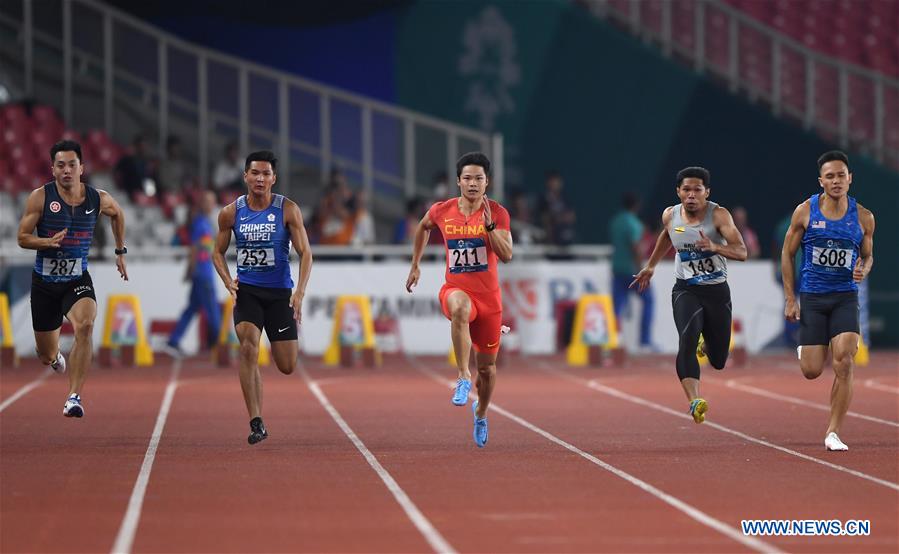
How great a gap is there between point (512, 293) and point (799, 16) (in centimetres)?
1011

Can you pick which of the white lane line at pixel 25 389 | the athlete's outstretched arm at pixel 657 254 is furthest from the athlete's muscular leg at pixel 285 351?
the white lane line at pixel 25 389

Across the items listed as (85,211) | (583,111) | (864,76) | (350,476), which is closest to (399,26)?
(583,111)

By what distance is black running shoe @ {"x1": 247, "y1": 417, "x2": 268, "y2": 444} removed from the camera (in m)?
12.1

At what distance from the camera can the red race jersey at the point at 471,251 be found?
1216cm

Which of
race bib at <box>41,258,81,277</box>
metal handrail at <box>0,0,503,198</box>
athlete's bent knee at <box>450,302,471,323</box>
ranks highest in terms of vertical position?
metal handrail at <box>0,0,503,198</box>

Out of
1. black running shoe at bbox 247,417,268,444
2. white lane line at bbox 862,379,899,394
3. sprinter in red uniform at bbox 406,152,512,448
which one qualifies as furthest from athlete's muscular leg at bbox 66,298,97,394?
white lane line at bbox 862,379,899,394

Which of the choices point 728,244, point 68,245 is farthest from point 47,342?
point 728,244

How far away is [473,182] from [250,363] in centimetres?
218

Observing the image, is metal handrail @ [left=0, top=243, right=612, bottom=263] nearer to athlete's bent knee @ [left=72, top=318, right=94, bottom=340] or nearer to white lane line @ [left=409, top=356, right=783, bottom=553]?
white lane line @ [left=409, top=356, right=783, bottom=553]

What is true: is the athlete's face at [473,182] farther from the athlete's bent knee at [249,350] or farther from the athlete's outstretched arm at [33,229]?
the athlete's outstretched arm at [33,229]

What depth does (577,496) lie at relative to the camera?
955cm

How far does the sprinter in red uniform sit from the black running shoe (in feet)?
4.99

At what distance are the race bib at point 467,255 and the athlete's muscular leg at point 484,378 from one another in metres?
0.66

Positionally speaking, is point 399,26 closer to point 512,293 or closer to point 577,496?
point 512,293
